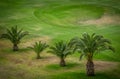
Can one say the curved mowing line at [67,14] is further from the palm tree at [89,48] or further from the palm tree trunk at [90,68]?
the palm tree trunk at [90,68]

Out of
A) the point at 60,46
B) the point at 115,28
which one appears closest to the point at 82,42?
the point at 60,46

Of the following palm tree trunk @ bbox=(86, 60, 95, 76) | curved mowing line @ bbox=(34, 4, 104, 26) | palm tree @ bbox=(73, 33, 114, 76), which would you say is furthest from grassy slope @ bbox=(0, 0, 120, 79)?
palm tree @ bbox=(73, 33, 114, 76)

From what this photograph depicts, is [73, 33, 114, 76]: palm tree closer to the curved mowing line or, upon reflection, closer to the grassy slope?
the grassy slope

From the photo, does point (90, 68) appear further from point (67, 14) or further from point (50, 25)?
point (67, 14)

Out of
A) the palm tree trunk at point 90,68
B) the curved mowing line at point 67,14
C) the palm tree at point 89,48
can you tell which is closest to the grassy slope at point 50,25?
the curved mowing line at point 67,14

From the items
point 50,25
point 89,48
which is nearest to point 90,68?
point 89,48

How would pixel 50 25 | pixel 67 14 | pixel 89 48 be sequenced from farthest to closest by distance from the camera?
pixel 67 14, pixel 50 25, pixel 89 48

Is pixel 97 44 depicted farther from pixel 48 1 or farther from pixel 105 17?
pixel 48 1
